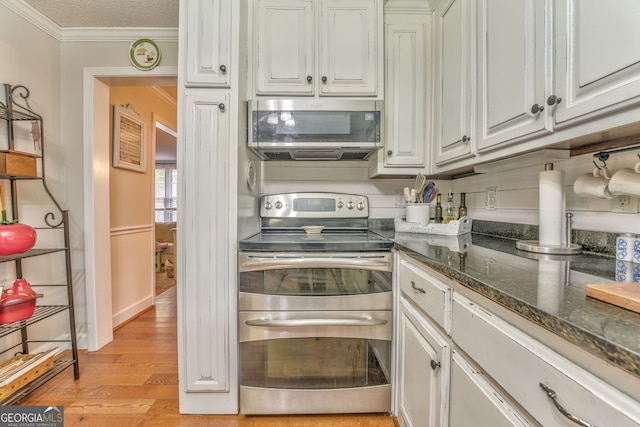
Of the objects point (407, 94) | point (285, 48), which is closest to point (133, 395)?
point (285, 48)

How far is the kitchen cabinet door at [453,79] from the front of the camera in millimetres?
1395

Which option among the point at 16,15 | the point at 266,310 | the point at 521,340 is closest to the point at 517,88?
the point at 521,340

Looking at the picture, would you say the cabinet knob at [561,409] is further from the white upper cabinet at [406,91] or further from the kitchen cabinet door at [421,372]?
the white upper cabinet at [406,91]

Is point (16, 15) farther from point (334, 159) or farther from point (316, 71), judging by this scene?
point (334, 159)

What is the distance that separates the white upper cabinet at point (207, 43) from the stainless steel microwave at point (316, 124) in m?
0.24

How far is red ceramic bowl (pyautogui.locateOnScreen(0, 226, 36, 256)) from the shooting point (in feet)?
4.77

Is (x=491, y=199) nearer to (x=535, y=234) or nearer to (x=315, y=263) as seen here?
(x=535, y=234)

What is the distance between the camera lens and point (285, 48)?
1.73 metres

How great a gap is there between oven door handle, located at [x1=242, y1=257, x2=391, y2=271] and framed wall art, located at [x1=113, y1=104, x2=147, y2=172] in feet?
6.41

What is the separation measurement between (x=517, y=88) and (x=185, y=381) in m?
1.95

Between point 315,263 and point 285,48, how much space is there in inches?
48.8

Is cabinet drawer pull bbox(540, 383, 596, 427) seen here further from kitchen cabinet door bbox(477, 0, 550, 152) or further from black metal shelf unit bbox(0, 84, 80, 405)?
black metal shelf unit bbox(0, 84, 80, 405)

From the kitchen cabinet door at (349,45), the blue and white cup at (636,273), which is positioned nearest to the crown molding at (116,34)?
the kitchen cabinet door at (349,45)

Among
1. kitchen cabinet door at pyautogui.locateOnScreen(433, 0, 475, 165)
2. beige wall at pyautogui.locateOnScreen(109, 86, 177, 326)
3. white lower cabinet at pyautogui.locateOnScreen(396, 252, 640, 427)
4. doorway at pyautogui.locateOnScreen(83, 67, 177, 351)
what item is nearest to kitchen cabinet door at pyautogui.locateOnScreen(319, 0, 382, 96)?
kitchen cabinet door at pyautogui.locateOnScreen(433, 0, 475, 165)
